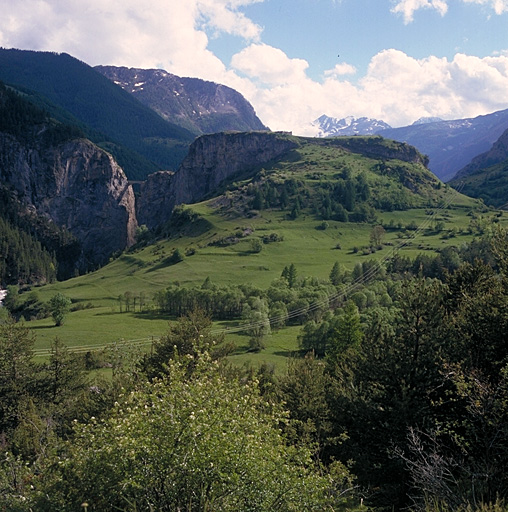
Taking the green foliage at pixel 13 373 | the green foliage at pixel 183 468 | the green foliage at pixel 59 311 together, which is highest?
the green foliage at pixel 183 468

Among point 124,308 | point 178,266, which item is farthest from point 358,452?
point 178,266

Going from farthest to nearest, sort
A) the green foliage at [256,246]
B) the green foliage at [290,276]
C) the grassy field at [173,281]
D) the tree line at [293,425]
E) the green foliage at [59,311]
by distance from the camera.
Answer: the green foliage at [256,246] < the green foliage at [290,276] < the green foliage at [59,311] < the grassy field at [173,281] < the tree line at [293,425]

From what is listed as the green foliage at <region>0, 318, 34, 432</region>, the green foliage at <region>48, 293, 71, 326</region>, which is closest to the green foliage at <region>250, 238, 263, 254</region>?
the green foliage at <region>48, 293, 71, 326</region>

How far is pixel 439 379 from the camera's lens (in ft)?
89.5

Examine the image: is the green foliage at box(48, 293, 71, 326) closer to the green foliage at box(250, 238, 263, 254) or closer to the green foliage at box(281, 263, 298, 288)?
the green foliage at box(281, 263, 298, 288)

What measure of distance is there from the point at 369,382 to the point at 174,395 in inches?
712

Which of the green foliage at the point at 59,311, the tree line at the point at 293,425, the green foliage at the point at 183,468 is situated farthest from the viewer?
the green foliage at the point at 59,311

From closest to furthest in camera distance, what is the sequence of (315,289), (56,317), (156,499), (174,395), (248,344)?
(156,499)
(174,395)
(248,344)
(56,317)
(315,289)

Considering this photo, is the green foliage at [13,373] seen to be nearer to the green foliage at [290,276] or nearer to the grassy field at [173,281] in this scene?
the grassy field at [173,281]

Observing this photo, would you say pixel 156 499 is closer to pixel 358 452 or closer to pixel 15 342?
pixel 358 452

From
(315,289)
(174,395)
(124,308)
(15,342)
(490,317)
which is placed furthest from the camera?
(124,308)

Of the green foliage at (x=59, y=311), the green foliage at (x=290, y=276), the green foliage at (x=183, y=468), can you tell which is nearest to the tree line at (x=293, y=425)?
the green foliage at (x=183, y=468)

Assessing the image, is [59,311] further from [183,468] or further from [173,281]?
[183,468]

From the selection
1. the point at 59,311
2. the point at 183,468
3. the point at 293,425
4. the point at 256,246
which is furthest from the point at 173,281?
the point at 183,468
